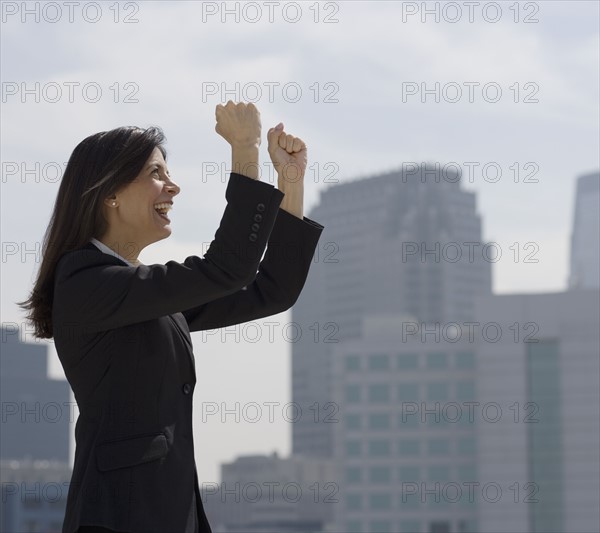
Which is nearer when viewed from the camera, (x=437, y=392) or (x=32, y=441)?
(x=437, y=392)

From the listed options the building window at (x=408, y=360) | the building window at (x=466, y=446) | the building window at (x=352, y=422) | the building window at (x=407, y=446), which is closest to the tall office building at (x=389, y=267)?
the building window at (x=352, y=422)

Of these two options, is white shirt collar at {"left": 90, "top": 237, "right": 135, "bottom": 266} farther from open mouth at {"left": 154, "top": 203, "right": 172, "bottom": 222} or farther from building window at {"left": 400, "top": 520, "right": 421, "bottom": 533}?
building window at {"left": 400, "top": 520, "right": 421, "bottom": 533}

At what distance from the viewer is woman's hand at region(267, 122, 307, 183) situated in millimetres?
1839

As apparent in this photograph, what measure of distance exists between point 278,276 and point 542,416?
5414 cm

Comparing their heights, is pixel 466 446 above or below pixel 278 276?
below

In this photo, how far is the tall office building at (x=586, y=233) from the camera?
75.3m

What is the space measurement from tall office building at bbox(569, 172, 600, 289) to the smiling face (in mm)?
71867

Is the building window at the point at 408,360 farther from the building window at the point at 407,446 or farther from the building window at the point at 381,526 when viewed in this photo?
the building window at the point at 381,526

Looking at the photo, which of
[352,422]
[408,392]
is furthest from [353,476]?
[408,392]

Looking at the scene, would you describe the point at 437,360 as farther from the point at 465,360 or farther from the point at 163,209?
the point at 163,209

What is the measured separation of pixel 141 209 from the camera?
173cm

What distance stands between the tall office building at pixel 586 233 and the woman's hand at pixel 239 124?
7188 centimetres

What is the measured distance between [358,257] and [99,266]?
341 feet

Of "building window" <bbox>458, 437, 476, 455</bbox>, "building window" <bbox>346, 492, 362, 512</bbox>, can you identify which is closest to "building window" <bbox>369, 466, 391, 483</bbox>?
"building window" <bbox>346, 492, 362, 512</bbox>
